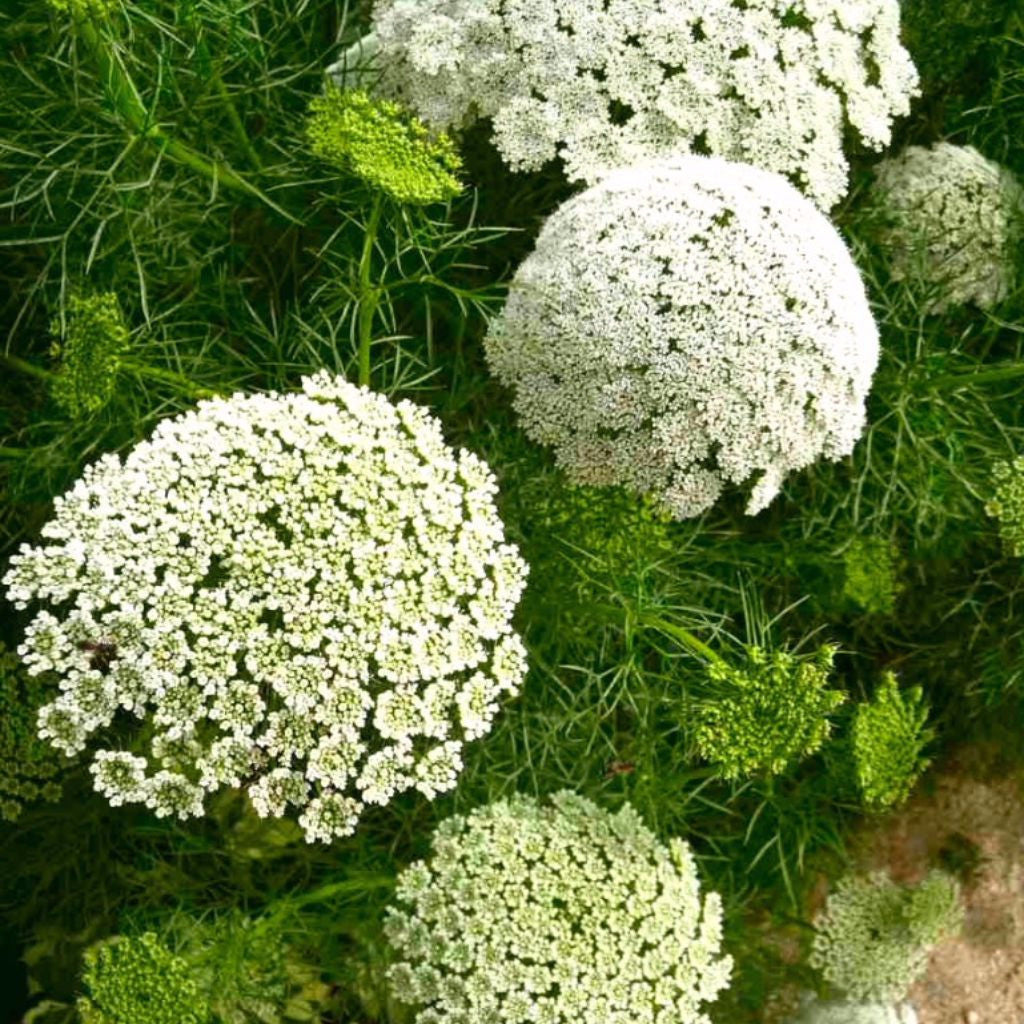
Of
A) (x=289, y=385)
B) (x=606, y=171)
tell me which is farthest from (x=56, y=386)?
(x=606, y=171)

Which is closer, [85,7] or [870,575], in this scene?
[85,7]

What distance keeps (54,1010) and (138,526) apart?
1.72 metres

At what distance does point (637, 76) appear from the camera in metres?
3.22

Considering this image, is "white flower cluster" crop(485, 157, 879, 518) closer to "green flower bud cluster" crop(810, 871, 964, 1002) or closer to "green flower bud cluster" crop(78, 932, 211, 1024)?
"green flower bud cluster" crop(78, 932, 211, 1024)

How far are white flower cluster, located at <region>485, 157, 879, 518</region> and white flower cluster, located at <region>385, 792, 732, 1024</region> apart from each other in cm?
87

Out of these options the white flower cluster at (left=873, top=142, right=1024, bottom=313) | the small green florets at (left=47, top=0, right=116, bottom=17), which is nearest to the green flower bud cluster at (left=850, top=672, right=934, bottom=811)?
the white flower cluster at (left=873, top=142, right=1024, bottom=313)

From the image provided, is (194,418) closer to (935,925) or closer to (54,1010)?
(54,1010)

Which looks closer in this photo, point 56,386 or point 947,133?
point 56,386

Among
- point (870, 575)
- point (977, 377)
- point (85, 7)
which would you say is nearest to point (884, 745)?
point (870, 575)

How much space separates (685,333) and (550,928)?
139 cm

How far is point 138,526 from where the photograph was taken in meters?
2.59

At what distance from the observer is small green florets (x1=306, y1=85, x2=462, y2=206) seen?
2.73 metres

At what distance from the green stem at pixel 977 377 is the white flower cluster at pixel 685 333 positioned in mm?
365

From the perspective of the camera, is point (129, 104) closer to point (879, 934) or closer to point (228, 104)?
point (228, 104)
